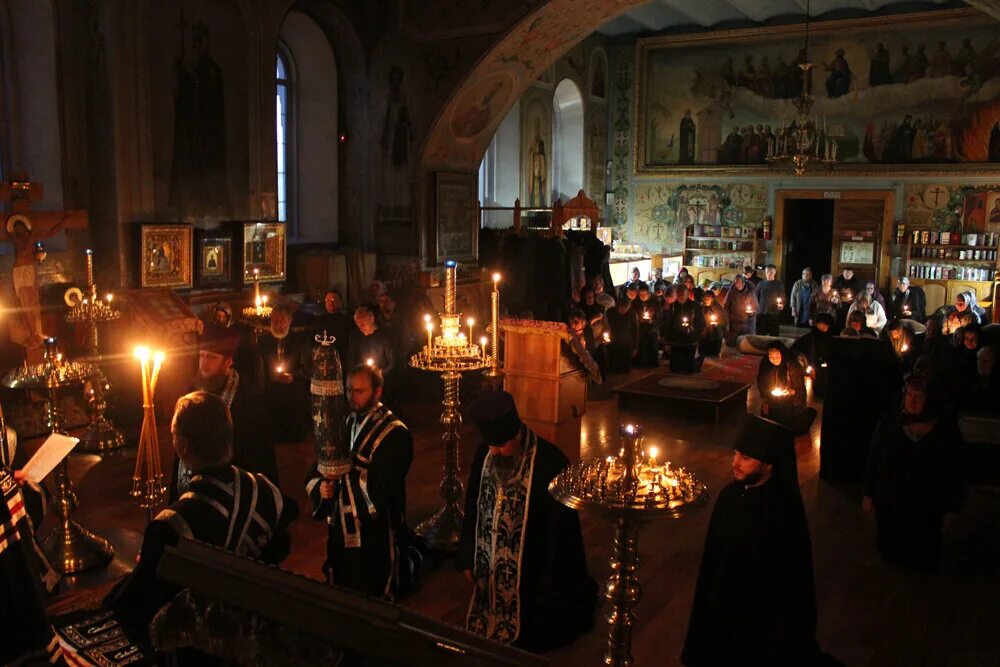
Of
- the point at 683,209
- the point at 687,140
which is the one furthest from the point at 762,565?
the point at 687,140

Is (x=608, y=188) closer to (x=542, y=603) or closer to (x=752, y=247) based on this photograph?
(x=752, y=247)

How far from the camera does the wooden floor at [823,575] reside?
17.6 ft

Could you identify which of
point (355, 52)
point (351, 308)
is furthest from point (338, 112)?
point (351, 308)

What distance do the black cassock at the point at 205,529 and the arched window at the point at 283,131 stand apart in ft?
32.7

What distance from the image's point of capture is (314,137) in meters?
13.5

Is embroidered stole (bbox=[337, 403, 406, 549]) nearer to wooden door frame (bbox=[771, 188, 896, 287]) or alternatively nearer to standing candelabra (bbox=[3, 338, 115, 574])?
standing candelabra (bbox=[3, 338, 115, 574])

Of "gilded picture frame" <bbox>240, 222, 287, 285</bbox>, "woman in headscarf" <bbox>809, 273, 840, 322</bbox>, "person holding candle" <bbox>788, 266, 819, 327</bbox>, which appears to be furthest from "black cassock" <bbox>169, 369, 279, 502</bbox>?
"person holding candle" <bbox>788, 266, 819, 327</bbox>

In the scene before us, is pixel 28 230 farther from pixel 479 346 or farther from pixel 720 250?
pixel 720 250

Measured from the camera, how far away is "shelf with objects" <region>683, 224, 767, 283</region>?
2177 cm

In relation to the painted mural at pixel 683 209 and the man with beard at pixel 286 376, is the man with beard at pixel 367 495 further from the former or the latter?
the painted mural at pixel 683 209

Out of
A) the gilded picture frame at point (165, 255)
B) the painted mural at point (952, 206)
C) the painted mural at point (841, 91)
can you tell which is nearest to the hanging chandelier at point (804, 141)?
the painted mural at point (841, 91)

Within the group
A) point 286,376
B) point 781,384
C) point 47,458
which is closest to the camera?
point 47,458

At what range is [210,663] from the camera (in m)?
3.09

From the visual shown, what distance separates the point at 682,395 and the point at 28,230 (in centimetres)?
749
